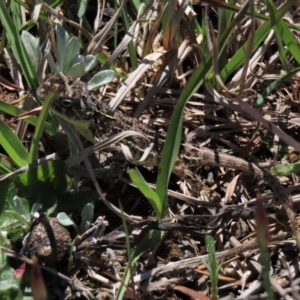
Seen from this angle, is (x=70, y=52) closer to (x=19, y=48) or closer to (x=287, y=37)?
(x=19, y=48)

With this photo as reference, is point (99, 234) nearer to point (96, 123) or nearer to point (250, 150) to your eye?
point (96, 123)

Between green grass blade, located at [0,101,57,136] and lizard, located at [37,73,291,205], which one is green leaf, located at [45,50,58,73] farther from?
green grass blade, located at [0,101,57,136]

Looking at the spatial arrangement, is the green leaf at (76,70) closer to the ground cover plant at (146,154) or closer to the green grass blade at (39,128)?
the ground cover plant at (146,154)

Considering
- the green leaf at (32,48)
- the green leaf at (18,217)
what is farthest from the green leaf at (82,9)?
the green leaf at (18,217)

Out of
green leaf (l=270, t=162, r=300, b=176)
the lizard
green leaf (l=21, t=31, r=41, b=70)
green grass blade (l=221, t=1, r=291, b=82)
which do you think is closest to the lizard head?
the lizard

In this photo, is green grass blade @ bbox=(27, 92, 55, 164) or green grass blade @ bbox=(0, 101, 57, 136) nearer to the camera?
green grass blade @ bbox=(27, 92, 55, 164)

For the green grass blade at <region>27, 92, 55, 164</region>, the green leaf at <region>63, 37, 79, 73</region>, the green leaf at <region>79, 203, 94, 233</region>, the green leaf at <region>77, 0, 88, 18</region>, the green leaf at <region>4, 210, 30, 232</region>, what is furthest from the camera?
the green leaf at <region>77, 0, 88, 18</region>

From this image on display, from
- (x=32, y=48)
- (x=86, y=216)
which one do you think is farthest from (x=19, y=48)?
(x=86, y=216)

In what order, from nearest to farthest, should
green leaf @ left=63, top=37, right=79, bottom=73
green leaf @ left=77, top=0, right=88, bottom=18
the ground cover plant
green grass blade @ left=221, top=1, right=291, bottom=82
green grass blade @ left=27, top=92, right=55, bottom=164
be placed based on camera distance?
green grass blade @ left=27, top=92, right=55, bottom=164
the ground cover plant
green leaf @ left=63, top=37, right=79, bottom=73
green grass blade @ left=221, top=1, right=291, bottom=82
green leaf @ left=77, top=0, right=88, bottom=18
